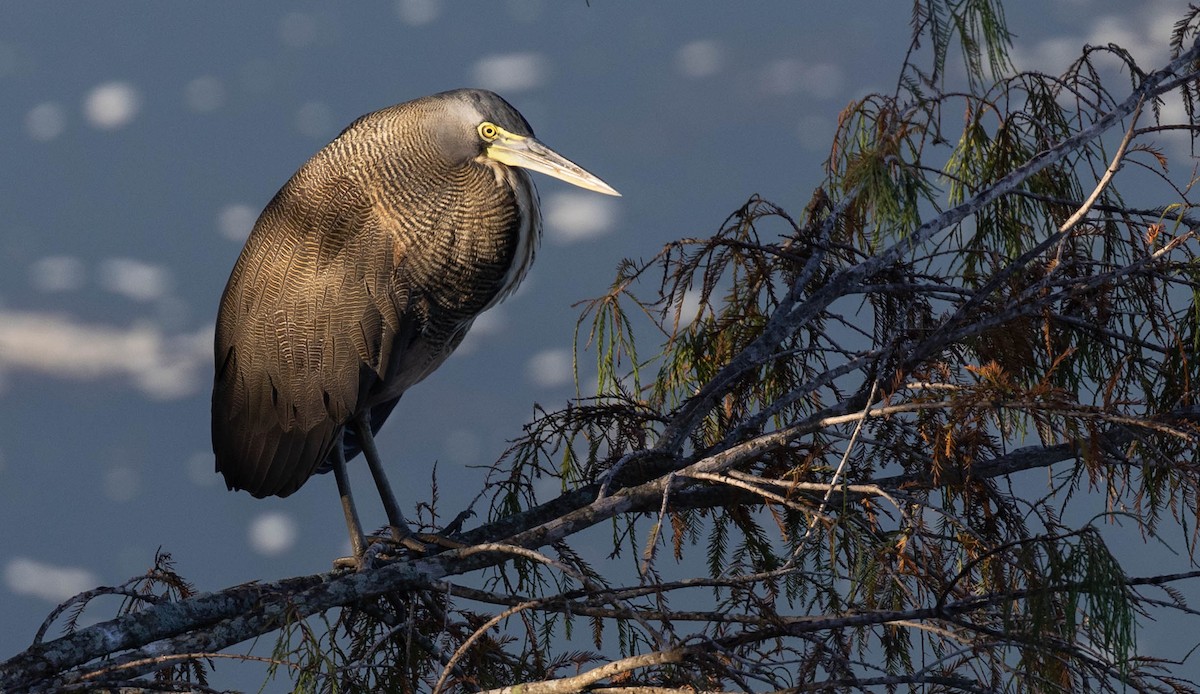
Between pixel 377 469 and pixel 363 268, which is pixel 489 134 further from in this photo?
pixel 377 469

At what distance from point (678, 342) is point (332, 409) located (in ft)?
2.27

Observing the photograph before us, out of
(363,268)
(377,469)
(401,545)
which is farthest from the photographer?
(377,469)

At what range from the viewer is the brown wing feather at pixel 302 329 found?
2.52m

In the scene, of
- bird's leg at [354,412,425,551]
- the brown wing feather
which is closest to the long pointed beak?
the brown wing feather

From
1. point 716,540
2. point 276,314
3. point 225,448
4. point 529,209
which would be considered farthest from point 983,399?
point 225,448

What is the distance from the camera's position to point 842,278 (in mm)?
2137

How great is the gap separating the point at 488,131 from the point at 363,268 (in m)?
0.37

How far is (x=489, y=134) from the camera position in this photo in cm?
259

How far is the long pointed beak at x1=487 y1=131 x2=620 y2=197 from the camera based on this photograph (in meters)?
2.51

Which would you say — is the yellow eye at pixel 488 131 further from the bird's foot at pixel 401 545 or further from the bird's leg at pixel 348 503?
the bird's foot at pixel 401 545

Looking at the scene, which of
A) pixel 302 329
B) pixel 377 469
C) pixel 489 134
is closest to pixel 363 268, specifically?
pixel 302 329

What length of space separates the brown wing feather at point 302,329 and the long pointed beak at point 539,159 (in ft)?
0.92

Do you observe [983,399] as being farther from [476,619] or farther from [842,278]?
[476,619]

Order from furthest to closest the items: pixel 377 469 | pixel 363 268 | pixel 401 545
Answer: pixel 377 469 → pixel 401 545 → pixel 363 268
